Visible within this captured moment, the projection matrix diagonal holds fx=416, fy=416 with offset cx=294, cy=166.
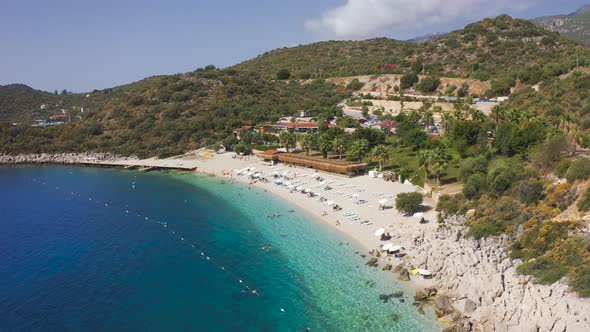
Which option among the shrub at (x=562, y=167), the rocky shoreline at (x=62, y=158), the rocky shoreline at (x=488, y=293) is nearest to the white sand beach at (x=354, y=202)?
the rocky shoreline at (x=488, y=293)

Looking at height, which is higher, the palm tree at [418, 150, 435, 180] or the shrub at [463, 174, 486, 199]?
the palm tree at [418, 150, 435, 180]

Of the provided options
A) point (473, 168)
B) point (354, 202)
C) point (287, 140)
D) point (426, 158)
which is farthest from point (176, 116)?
point (473, 168)

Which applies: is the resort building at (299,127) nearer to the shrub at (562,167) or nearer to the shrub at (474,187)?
the shrub at (474,187)

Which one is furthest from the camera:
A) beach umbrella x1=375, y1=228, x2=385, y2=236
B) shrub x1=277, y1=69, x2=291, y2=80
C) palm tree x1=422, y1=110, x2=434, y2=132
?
shrub x1=277, y1=69, x2=291, y2=80

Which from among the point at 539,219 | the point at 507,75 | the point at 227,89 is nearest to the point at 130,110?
the point at 227,89

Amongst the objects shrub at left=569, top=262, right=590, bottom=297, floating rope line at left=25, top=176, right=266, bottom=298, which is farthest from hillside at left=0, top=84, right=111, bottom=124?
shrub at left=569, top=262, right=590, bottom=297

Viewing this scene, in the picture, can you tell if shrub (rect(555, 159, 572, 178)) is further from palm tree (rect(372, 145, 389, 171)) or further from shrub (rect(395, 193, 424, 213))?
palm tree (rect(372, 145, 389, 171))
